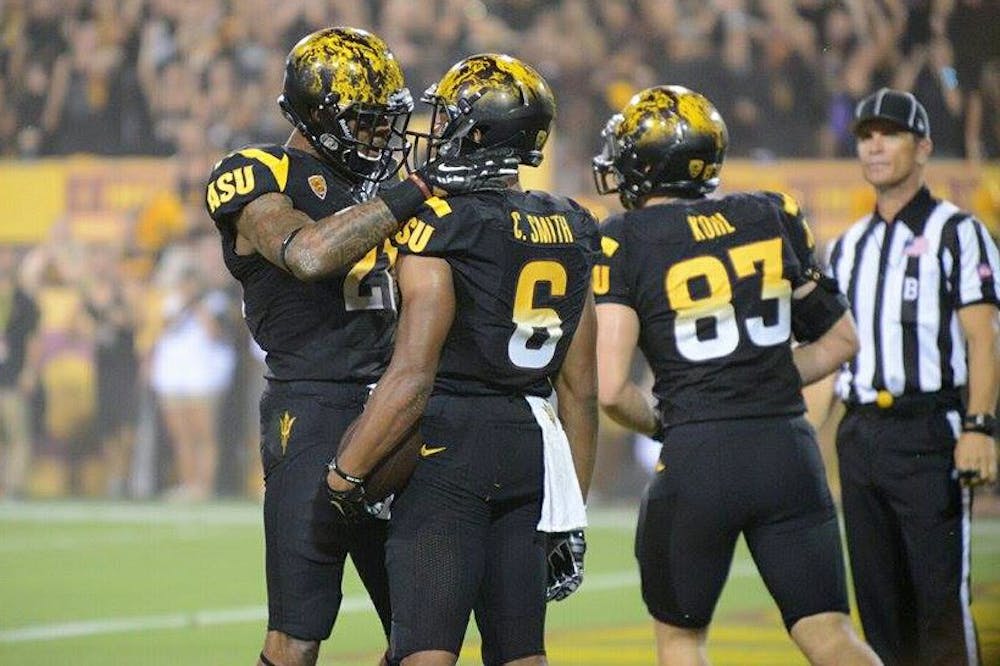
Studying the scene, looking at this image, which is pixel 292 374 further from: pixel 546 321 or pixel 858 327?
pixel 858 327

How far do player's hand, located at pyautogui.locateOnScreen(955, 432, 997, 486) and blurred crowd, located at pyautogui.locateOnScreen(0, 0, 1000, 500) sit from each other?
6279 mm

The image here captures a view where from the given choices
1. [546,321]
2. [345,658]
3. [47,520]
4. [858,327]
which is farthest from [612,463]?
[546,321]

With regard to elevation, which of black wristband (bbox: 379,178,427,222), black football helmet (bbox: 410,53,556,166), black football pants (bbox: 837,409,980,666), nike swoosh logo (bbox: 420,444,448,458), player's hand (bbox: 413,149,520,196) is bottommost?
black football pants (bbox: 837,409,980,666)

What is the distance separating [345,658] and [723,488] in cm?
236

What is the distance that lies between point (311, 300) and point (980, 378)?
1.96 meters

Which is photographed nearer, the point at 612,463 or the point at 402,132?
the point at 402,132

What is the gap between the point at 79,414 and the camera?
1170cm

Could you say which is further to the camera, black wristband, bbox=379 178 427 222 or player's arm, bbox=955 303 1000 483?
player's arm, bbox=955 303 1000 483

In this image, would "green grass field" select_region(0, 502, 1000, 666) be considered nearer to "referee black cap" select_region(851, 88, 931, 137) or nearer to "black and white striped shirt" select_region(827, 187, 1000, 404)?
"black and white striped shirt" select_region(827, 187, 1000, 404)

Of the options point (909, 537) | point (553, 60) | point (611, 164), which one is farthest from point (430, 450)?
point (553, 60)

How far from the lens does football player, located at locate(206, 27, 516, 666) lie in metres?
3.61

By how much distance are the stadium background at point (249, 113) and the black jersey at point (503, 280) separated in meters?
6.97

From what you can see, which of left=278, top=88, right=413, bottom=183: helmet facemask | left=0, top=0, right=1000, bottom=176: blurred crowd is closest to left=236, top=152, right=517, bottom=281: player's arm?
left=278, top=88, right=413, bottom=183: helmet facemask

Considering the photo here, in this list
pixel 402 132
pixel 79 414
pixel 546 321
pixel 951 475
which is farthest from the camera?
pixel 79 414
